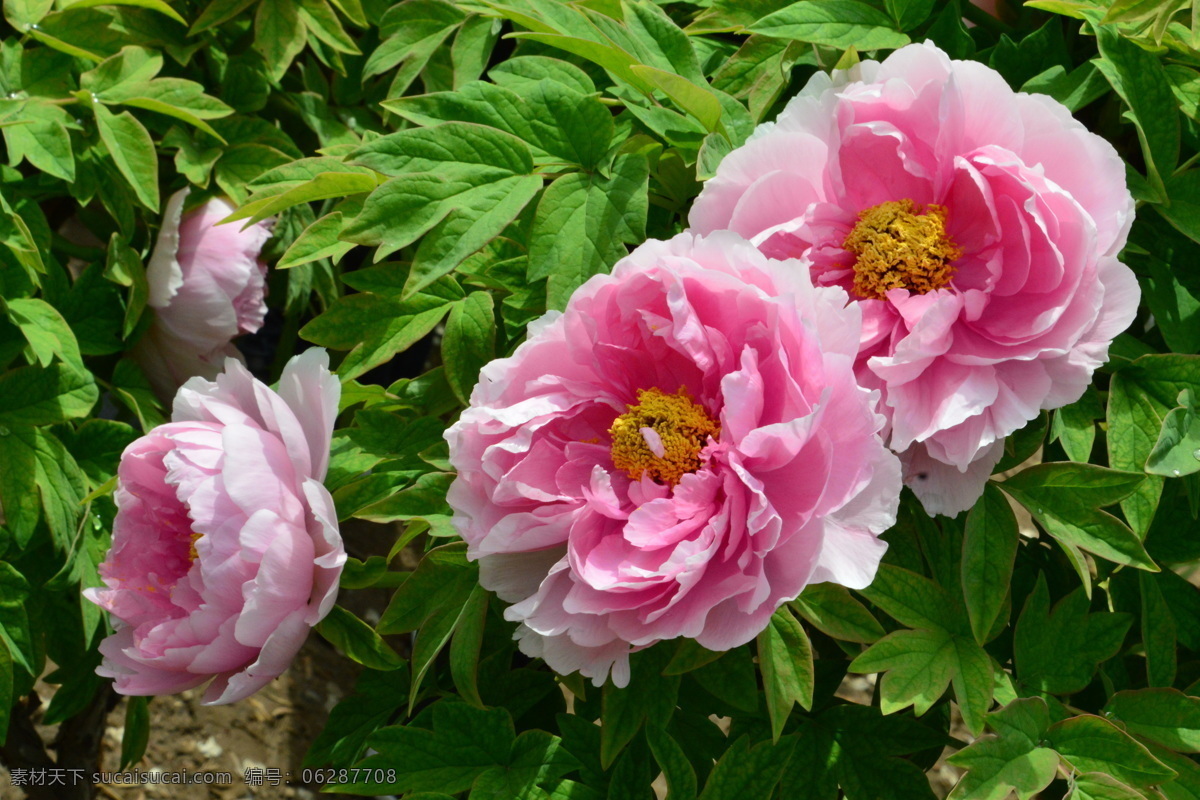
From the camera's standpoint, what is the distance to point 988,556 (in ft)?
2.37

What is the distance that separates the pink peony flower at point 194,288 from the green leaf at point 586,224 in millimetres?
539

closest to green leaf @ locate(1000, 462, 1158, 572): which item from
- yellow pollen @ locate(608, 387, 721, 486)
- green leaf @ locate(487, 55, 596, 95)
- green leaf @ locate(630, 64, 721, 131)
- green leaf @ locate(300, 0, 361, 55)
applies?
yellow pollen @ locate(608, 387, 721, 486)

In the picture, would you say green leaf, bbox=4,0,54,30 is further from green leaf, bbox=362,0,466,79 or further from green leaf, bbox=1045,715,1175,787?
green leaf, bbox=1045,715,1175,787

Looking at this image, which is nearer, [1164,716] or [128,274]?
[1164,716]

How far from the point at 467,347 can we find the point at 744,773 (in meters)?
0.37

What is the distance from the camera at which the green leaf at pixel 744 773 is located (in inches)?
29.0

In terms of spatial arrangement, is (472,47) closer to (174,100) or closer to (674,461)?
(174,100)

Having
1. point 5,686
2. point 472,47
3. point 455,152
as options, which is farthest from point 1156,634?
point 5,686

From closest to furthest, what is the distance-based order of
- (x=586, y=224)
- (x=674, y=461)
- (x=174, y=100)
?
1. (x=674, y=461)
2. (x=586, y=224)
3. (x=174, y=100)

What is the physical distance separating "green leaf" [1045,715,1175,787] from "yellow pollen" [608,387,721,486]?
310 mm

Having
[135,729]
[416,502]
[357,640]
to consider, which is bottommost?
[135,729]

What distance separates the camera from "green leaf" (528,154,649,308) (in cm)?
75

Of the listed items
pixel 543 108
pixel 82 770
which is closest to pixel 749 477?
pixel 543 108

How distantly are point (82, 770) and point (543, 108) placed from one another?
3.78ft
